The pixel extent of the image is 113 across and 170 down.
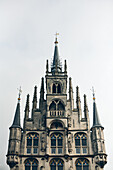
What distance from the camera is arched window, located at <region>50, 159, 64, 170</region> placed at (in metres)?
37.1

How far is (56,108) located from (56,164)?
30.7ft

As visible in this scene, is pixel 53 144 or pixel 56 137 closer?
pixel 53 144

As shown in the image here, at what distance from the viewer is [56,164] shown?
37250 millimetres

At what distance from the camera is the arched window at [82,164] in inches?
1463

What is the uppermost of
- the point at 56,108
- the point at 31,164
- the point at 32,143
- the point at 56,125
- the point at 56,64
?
the point at 56,64

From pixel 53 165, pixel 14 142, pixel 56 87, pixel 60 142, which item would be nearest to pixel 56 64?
pixel 56 87

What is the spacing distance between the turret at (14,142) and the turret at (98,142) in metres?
11.7

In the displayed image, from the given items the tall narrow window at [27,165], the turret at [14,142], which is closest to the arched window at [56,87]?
the turret at [14,142]

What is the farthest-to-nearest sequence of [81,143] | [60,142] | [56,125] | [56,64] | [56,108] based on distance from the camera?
[56,64] → [56,108] → [56,125] → [60,142] → [81,143]

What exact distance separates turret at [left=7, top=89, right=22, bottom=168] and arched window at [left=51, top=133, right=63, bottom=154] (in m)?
5.36

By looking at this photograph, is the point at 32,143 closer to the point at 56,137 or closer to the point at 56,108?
the point at 56,137

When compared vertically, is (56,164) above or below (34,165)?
above

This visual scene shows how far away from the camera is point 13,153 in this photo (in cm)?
3700

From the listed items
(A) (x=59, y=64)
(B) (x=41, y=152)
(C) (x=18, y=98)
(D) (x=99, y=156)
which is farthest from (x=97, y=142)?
(A) (x=59, y=64)
